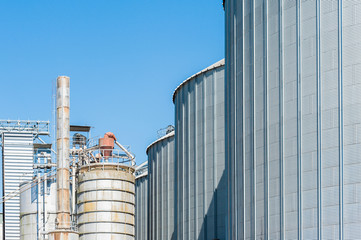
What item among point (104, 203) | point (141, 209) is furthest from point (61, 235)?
point (141, 209)

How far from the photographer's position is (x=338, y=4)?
28781mm

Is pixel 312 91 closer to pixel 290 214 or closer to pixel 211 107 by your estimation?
pixel 290 214

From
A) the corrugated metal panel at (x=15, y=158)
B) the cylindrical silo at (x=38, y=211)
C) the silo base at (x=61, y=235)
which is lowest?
the silo base at (x=61, y=235)

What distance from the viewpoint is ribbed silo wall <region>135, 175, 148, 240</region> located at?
6334 cm

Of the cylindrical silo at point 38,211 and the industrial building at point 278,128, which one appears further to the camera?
the cylindrical silo at point 38,211

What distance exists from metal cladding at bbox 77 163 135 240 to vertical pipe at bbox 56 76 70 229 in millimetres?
1434

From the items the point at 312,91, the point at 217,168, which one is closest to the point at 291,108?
the point at 312,91

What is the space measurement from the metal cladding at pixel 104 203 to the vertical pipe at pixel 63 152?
1434 millimetres

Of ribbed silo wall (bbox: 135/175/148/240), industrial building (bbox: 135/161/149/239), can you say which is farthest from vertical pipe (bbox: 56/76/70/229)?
ribbed silo wall (bbox: 135/175/148/240)

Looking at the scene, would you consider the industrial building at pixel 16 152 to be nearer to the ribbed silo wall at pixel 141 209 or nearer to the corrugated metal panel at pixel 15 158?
the corrugated metal panel at pixel 15 158

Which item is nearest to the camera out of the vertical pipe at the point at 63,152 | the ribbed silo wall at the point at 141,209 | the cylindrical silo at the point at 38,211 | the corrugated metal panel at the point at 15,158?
the vertical pipe at the point at 63,152

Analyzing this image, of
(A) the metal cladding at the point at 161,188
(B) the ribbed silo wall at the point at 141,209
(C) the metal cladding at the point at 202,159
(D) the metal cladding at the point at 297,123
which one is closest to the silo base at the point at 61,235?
(A) the metal cladding at the point at 161,188

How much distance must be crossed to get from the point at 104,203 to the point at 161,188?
474cm

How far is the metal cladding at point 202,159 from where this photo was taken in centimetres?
4438
